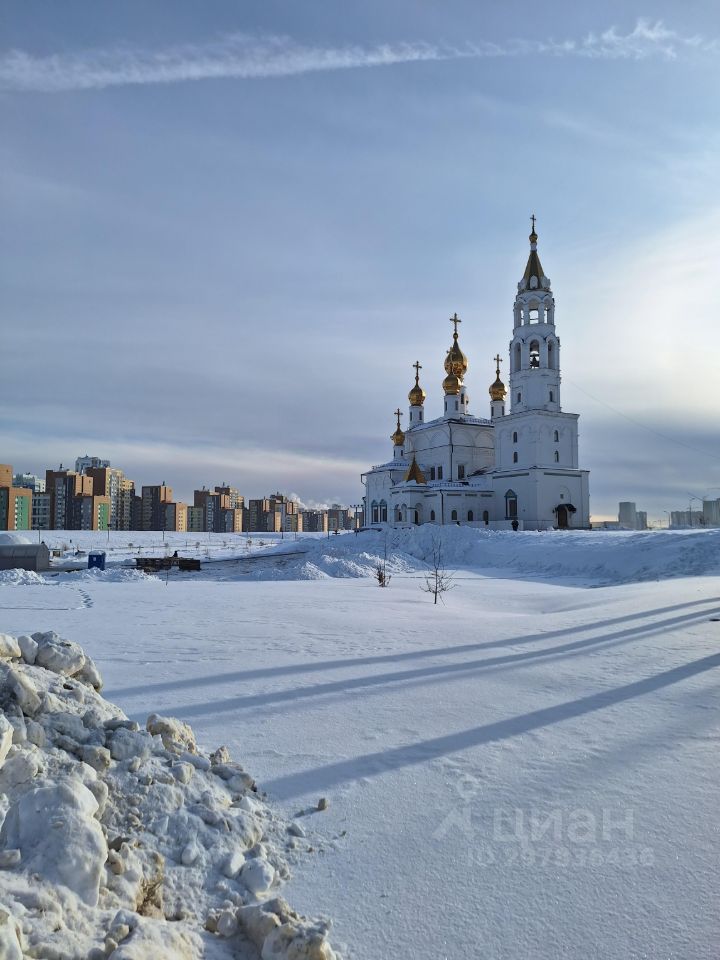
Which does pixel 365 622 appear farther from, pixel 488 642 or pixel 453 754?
pixel 453 754

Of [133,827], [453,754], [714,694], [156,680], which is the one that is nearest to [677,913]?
[453,754]

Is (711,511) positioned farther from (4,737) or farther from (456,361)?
(4,737)

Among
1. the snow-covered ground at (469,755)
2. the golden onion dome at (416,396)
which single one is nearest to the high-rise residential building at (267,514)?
the golden onion dome at (416,396)

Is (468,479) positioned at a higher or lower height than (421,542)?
higher

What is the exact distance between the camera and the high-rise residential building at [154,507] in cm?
8294

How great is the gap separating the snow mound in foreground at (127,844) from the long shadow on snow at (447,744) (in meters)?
0.35

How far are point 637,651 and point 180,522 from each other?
3282 inches

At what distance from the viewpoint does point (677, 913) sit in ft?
8.04

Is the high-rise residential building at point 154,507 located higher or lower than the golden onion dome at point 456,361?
lower

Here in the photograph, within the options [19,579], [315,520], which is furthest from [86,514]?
[19,579]

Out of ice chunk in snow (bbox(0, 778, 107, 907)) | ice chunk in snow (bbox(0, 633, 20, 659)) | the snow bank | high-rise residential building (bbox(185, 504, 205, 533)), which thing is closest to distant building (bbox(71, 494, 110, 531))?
high-rise residential building (bbox(185, 504, 205, 533))

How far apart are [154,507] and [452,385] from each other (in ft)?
154

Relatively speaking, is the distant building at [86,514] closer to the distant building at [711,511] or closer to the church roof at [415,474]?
the church roof at [415,474]

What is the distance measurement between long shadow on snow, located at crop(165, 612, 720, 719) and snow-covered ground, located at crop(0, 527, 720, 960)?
33 mm
